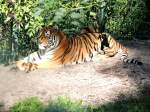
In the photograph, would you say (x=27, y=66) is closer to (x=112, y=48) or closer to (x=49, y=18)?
(x=49, y=18)

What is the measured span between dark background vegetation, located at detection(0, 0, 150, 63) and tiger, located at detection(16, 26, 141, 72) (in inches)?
11.1

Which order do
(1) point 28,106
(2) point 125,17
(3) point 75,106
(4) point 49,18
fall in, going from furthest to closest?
(2) point 125,17
(4) point 49,18
(1) point 28,106
(3) point 75,106

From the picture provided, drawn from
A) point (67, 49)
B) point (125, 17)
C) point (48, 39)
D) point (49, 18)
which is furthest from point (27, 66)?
point (125, 17)

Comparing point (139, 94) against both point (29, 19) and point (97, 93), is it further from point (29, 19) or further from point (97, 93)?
point (29, 19)

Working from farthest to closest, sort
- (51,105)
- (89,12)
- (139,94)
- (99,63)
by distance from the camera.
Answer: (89,12), (99,63), (139,94), (51,105)

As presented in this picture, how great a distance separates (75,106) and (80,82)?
3.38ft

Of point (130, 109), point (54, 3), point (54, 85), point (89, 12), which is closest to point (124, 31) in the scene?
point (89, 12)

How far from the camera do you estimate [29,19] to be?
7875 mm

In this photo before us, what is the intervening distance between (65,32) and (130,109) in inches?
112

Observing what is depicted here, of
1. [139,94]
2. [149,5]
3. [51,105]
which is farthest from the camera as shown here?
[149,5]

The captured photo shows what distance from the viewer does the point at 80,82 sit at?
6.64 m

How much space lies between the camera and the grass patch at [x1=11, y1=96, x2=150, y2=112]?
560 centimetres

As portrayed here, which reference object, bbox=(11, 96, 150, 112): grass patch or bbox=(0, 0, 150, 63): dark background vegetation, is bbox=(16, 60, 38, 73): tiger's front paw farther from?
bbox=(11, 96, 150, 112): grass patch

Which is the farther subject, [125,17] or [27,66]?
[125,17]
